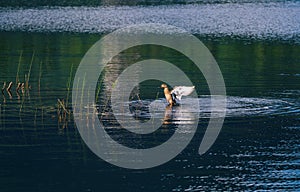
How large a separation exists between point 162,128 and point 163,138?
962 millimetres

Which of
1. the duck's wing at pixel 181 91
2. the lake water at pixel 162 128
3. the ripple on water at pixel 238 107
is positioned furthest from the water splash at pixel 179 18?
the duck's wing at pixel 181 91

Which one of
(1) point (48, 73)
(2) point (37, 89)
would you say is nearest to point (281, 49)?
(1) point (48, 73)

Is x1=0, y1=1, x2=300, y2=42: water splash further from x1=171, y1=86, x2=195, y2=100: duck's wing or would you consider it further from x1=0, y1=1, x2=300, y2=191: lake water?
x1=171, y1=86, x2=195, y2=100: duck's wing

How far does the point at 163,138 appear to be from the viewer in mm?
18344

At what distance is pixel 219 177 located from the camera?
15156 millimetres

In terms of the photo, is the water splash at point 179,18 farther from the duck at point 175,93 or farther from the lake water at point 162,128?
the duck at point 175,93

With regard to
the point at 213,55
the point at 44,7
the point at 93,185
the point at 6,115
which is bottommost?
the point at 93,185

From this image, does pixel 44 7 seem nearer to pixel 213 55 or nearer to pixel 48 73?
pixel 213 55

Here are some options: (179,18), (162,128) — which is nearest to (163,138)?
(162,128)

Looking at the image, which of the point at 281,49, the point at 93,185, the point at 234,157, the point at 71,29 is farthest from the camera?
the point at 71,29

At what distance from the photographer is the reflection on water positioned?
1488cm

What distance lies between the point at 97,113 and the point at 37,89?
4827 mm

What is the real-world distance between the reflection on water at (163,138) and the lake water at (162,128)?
23 millimetres

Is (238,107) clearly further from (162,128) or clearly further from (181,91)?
(162,128)
